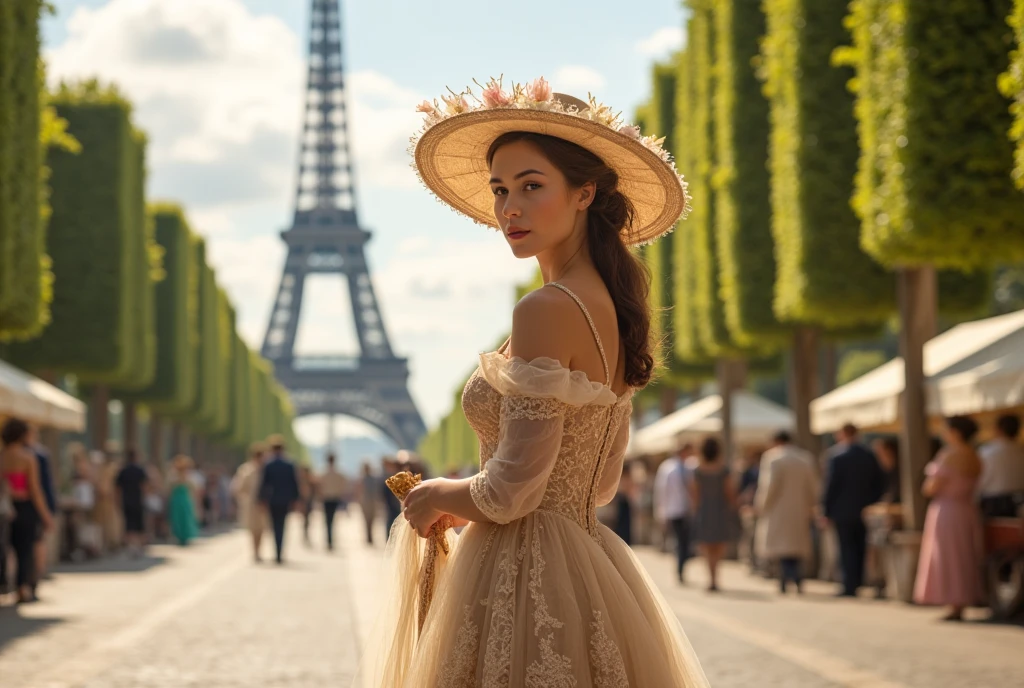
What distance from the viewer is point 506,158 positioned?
11.8 feet

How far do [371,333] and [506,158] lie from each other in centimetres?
9135

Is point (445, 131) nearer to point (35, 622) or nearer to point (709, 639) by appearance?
point (709, 639)

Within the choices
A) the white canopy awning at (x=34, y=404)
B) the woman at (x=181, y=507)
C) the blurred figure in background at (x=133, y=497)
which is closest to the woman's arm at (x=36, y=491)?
the white canopy awning at (x=34, y=404)

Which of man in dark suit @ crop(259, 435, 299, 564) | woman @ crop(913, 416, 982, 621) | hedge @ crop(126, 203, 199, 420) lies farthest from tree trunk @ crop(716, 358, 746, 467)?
hedge @ crop(126, 203, 199, 420)

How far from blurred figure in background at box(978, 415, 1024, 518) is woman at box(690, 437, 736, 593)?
3.80 metres

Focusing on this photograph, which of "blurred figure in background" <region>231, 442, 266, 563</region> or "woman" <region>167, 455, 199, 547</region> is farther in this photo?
"woman" <region>167, 455, 199, 547</region>

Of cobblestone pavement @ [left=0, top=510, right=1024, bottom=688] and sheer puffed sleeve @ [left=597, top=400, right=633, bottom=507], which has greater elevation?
sheer puffed sleeve @ [left=597, top=400, right=633, bottom=507]

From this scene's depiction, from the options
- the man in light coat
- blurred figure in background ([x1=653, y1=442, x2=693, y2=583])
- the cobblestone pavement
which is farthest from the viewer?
blurred figure in background ([x1=653, y1=442, x2=693, y2=583])

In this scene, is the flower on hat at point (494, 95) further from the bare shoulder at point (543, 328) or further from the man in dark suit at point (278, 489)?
the man in dark suit at point (278, 489)

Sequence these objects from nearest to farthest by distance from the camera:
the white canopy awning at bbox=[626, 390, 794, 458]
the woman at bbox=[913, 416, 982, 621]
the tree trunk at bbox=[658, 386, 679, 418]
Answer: the woman at bbox=[913, 416, 982, 621] < the white canopy awning at bbox=[626, 390, 794, 458] < the tree trunk at bbox=[658, 386, 679, 418]

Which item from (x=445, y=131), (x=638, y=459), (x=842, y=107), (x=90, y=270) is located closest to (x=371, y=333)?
(x=638, y=459)

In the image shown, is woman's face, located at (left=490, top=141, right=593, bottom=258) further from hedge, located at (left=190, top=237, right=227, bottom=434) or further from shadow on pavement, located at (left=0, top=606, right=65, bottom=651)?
hedge, located at (left=190, top=237, right=227, bottom=434)

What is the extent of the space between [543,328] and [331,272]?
9789cm

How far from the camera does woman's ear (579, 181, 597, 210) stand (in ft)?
12.0
